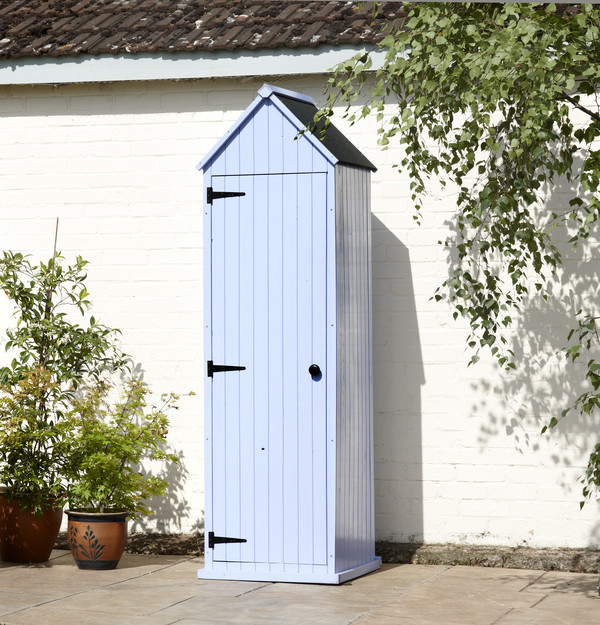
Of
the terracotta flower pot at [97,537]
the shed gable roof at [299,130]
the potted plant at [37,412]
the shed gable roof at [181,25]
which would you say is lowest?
the terracotta flower pot at [97,537]

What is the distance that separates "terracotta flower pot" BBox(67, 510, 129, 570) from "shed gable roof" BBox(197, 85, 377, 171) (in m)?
2.07

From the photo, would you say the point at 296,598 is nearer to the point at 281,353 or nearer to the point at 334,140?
the point at 281,353

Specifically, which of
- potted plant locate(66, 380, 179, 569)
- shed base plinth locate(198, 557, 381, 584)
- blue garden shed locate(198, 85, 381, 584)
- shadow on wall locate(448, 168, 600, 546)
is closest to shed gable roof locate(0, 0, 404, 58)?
blue garden shed locate(198, 85, 381, 584)

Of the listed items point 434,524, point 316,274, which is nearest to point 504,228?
point 316,274

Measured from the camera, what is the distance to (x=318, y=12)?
6660 mm

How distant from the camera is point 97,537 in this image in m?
5.83

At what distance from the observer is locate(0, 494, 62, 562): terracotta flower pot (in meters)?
6.03

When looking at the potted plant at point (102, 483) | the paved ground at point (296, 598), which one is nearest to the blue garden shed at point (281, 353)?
the paved ground at point (296, 598)

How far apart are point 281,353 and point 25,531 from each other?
1949 mm

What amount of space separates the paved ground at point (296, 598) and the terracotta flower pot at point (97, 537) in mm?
79

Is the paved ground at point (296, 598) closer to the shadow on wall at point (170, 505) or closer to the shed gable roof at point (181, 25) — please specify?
the shadow on wall at point (170, 505)

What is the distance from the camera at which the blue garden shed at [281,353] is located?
5.42 meters

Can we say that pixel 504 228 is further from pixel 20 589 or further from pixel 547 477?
pixel 20 589

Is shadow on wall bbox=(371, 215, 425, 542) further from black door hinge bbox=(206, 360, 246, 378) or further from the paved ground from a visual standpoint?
black door hinge bbox=(206, 360, 246, 378)
